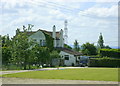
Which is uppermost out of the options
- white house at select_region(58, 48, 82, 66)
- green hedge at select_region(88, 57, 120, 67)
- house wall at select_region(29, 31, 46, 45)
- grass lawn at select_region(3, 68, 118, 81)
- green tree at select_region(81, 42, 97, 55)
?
house wall at select_region(29, 31, 46, 45)

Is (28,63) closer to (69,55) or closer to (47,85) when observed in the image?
(69,55)

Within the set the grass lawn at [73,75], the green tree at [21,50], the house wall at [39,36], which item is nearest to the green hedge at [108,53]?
the house wall at [39,36]

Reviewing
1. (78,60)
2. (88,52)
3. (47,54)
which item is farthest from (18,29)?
(88,52)

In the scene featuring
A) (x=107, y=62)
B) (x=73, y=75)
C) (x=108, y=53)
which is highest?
(x=108, y=53)

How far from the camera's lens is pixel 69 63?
4966 centimetres

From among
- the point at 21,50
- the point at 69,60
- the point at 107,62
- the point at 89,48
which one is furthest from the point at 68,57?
the point at 89,48

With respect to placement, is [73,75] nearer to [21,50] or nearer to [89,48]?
[21,50]

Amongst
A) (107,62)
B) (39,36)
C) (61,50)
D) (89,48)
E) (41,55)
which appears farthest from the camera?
(89,48)

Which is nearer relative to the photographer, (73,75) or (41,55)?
(73,75)

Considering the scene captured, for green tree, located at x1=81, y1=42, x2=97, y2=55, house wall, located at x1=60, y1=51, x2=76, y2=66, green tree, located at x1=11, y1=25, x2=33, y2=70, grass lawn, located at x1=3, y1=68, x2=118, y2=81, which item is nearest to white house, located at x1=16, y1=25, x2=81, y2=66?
house wall, located at x1=60, y1=51, x2=76, y2=66

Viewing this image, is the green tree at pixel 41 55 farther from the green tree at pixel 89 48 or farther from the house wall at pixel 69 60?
the green tree at pixel 89 48

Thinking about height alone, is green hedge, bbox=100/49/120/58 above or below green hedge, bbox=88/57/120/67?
above

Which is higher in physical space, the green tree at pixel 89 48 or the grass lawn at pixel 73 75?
the green tree at pixel 89 48

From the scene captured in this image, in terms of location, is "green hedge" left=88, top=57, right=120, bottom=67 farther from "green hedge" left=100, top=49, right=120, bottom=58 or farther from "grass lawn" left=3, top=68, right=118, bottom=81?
"grass lawn" left=3, top=68, right=118, bottom=81
